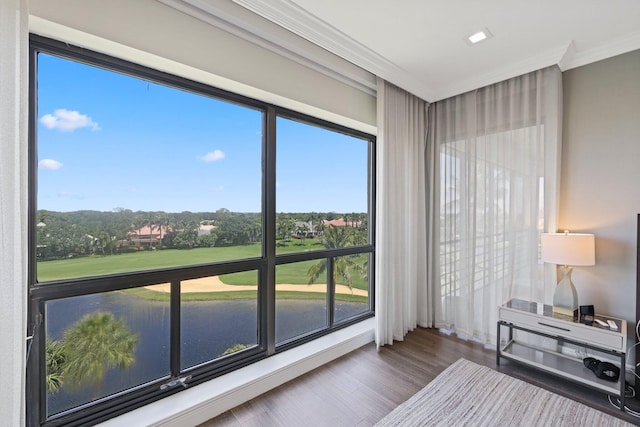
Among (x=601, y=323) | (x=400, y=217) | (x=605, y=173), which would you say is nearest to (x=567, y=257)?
Answer: (x=601, y=323)

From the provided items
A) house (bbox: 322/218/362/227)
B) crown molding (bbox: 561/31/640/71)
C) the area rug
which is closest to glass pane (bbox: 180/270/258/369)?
house (bbox: 322/218/362/227)

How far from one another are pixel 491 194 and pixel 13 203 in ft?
11.4

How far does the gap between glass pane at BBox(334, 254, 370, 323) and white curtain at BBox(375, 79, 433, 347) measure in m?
0.36

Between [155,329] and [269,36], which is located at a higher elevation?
[269,36]

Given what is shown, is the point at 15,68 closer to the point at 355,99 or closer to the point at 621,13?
the point at 355,99

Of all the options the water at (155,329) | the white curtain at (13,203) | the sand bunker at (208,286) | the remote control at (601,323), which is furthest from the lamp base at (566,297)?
the white curtain at (13,203)

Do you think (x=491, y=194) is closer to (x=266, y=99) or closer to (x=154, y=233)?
(x=266, y=99)

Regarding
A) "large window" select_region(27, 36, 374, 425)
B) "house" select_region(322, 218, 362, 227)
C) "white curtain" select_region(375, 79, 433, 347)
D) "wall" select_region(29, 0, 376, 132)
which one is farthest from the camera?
"house" select_region(322, 218, 362, 227)

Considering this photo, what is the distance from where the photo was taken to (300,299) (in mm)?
2645

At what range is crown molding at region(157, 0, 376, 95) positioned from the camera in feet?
5.63

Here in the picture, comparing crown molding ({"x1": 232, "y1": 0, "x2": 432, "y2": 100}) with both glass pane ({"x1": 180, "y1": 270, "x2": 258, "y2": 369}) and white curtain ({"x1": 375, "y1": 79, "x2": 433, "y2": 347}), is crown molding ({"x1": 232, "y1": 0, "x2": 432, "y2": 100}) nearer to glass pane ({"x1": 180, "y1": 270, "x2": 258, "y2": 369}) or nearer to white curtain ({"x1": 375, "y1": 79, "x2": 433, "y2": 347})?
white curtain ({"x1": 375, "y1": 79, "x2": 433, "y2": 347})

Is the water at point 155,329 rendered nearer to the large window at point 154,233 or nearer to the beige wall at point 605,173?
the large window at point 154,233

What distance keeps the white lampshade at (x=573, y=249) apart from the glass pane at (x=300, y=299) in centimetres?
197

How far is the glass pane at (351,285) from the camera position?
2938 mm
